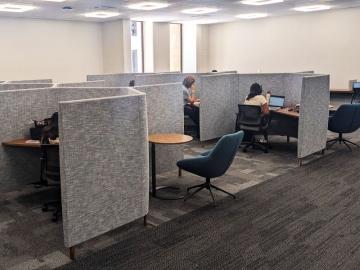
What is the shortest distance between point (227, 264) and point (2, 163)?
243 cm

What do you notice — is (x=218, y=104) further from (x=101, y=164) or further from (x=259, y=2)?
(x=101, y=164)

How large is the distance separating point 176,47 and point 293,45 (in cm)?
379

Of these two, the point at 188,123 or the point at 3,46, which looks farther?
the point at 3,46

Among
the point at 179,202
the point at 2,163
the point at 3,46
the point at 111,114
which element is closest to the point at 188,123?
the point at 179,202

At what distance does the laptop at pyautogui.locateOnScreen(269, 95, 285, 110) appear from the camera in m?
5.97

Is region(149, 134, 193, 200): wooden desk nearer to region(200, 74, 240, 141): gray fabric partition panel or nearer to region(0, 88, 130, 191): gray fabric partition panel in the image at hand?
region(0, 88, 130, 191): gray fabric partition panel

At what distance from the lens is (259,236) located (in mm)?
3025

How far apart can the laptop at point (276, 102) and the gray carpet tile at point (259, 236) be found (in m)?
2.07

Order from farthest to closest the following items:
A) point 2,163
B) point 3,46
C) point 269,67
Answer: point 269,67
point 3,46
point 2,163

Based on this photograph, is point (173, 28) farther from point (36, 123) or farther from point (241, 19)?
point (36, 123)

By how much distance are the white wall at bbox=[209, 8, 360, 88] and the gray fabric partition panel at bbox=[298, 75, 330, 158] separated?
4695 mm

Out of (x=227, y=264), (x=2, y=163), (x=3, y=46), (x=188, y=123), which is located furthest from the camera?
(x=3, y=46)

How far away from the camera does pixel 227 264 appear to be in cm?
261

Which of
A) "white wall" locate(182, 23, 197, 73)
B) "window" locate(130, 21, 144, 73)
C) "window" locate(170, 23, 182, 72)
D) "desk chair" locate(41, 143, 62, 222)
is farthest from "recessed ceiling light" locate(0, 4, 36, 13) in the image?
"white wall" locate(182, 23, 197, 73)
